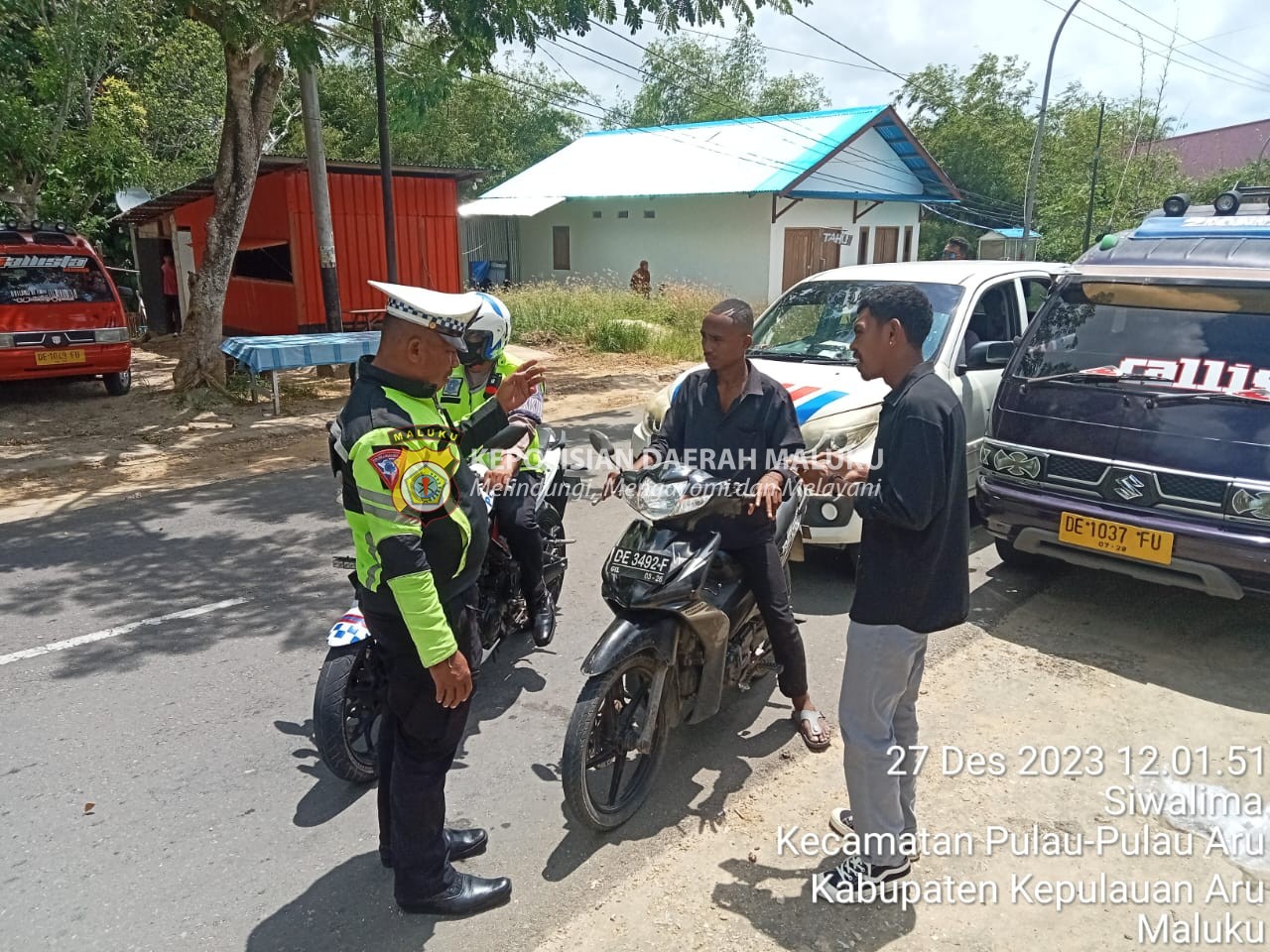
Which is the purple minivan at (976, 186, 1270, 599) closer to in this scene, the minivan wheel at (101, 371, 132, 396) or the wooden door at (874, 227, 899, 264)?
the minivan wheel at (101, 371, 132, 396)

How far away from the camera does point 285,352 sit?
1003cm

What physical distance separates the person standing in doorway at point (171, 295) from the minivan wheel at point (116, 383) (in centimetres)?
635

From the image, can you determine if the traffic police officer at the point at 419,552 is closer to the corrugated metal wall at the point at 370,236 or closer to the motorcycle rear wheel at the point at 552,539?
the motorcycle rear wheel at the point at 552,539

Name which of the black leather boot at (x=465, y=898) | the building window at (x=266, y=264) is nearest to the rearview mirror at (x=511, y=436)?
the black leather boot at (x=465, y=898)

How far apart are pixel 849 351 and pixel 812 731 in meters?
3.11

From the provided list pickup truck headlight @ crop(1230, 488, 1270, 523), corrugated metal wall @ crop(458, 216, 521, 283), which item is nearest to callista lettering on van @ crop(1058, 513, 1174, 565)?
pickup truck headlight @ crop(1230, 488, 1270, 523)

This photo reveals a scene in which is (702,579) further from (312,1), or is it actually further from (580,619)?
(312,1)

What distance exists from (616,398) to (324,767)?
895cm

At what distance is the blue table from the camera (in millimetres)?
9859

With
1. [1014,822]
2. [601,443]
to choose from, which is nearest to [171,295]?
[601,443]

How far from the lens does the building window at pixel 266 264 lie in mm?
14453

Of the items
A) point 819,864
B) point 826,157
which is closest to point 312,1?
point 819,864

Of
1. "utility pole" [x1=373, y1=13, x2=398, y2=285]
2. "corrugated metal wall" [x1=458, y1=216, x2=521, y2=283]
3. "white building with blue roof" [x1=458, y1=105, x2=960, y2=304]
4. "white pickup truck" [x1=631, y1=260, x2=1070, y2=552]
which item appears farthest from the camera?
"corrugated metal wall" [x1=458, y1=216, x2=521, y2=283]

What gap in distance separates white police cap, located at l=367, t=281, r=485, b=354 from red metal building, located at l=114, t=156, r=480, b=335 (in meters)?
12.0
